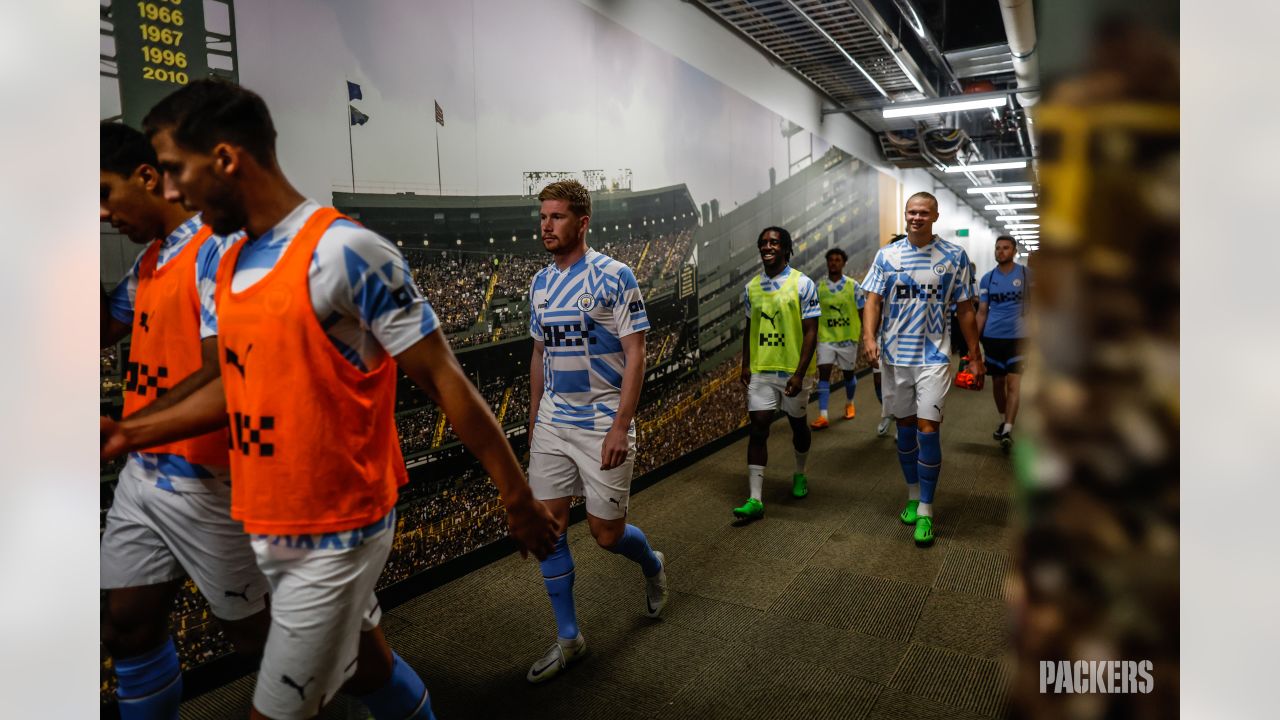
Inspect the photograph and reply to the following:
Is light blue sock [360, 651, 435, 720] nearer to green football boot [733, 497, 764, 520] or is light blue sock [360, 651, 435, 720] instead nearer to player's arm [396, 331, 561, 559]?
player's arm [396, 331, 561, 559]

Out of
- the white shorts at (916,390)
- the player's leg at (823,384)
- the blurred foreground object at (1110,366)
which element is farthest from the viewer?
the player's leg at (823,384)

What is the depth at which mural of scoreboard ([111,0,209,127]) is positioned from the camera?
1767 millimetres

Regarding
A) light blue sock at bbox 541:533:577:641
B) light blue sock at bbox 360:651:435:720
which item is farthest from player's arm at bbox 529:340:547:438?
light blue sock at bbox 360:651:435:720

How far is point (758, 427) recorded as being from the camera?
157 inches

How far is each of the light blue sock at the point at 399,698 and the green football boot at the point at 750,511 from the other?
8.44 ft

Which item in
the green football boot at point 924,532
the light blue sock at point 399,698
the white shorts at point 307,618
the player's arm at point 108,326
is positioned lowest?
the green football boot at point 924,532

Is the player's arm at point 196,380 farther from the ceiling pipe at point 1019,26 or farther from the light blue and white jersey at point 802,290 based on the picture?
the ceiling pipe at point 1019,26

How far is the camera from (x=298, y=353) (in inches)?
48.1

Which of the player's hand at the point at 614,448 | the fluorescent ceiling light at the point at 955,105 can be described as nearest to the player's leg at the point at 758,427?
the player's hand at the point at 614,448

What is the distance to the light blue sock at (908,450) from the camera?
12.5ft

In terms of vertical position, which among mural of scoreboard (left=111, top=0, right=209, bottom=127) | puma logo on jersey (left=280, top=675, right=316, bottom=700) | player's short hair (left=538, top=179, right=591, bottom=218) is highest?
mural of scoreboard (left=111, top=0, right=209, bottom=127)

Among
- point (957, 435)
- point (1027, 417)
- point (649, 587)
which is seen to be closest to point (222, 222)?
point (1027, 417)

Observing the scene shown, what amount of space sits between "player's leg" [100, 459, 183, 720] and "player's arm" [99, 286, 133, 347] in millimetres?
276

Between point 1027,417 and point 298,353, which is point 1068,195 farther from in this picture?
point 298,353
